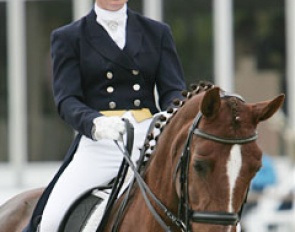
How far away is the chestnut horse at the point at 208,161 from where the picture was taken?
461 centimetres

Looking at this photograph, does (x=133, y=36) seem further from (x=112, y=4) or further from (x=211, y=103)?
(x=211, y=103)

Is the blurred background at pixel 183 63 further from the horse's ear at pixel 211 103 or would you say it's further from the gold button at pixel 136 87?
the horse's ear at pixel 211 103

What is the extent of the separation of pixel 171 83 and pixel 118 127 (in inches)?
26.1

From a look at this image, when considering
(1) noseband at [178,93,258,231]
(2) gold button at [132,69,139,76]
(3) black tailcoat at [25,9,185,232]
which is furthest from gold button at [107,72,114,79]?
(1) noseband at [178,93,258,231]

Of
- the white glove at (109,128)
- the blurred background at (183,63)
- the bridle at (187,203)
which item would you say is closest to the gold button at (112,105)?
the white glove at (109,128)

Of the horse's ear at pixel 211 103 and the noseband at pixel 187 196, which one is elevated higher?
the horse's ear at pixel 211 103

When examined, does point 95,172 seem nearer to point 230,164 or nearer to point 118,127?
point 118,127

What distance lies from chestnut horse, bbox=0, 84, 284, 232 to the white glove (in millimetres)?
259

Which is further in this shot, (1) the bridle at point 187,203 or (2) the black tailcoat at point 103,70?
(2) the black tailcoat at point 103,70

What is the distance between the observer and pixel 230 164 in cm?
459

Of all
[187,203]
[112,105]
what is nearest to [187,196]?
[187,203]

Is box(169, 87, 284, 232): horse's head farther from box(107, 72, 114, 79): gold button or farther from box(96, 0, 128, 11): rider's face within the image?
box(96, 0, 128, 11): rider's face

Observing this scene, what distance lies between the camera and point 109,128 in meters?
5.27

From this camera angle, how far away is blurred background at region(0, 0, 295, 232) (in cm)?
1447
